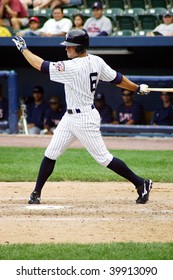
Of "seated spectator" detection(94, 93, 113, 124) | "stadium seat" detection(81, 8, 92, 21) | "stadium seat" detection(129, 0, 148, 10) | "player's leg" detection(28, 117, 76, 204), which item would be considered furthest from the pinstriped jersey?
"stadium seat" detection(129, 0, 148, 10)

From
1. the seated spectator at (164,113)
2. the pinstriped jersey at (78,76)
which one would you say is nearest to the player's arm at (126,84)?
the pinstriped jersey at (78,76)

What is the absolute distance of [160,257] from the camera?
5836 millimetres

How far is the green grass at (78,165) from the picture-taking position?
10125mm

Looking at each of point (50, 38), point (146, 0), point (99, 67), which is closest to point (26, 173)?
point (99, 67)

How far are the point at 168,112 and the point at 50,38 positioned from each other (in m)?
2.66

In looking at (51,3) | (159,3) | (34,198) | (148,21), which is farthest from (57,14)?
(34,198)

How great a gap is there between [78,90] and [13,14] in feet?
27.8

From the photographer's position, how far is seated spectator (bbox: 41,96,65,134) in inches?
598

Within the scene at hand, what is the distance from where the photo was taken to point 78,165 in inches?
440

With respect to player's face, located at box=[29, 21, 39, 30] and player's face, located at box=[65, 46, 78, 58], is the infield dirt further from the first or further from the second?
player's face, located at box=[29, 21, 39, 30]

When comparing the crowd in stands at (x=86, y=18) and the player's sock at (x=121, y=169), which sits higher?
the crowd in stands at (x=86, y=18)

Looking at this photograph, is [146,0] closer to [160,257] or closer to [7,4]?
[7,4]

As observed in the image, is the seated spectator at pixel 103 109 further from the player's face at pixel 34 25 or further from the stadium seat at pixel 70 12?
the stadium seat at pixel 70 12

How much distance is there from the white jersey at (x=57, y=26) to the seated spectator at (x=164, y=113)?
2229mm
